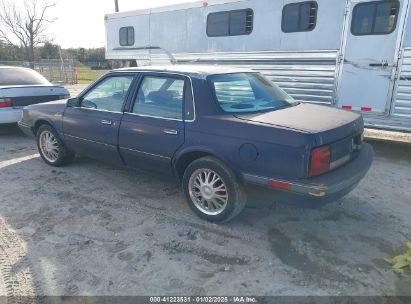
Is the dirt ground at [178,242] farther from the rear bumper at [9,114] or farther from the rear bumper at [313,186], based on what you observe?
the rear bumper at [9,114]

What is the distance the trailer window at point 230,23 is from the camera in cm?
724

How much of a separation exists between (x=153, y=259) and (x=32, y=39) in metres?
39.5

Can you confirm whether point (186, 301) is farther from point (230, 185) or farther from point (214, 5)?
point (214, 5)

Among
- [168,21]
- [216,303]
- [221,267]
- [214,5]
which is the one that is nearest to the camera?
[216,303]

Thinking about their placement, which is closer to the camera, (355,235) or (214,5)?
(355,235)

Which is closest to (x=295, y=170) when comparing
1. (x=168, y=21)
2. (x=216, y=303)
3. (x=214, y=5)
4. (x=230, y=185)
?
(x=230, y=185)

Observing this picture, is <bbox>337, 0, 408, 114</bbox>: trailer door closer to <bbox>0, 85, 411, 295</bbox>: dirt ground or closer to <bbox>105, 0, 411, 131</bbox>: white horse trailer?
<bbox>105, 0, 411, 131</bbox>: white horse trailer

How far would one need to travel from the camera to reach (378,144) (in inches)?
270

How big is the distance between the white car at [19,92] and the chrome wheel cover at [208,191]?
→ 183 inches

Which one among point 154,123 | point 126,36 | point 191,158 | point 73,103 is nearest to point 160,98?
point 154,123

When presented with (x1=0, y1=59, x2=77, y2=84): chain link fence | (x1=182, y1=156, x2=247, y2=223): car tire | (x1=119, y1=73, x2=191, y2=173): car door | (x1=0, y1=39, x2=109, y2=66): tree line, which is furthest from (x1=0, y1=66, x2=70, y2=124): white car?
(x1=0, y1=39, x2=109, y2=66): tree line

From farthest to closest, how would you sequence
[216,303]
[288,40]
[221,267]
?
[288,40], [221,267], [216,303]

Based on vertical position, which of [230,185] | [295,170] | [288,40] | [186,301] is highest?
[288,40]

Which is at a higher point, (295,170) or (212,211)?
(295,170)
